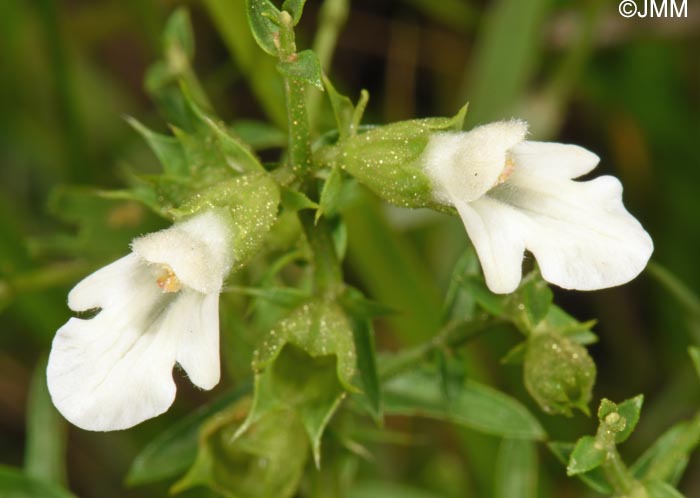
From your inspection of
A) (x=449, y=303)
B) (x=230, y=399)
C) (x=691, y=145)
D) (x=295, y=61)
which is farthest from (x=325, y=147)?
(x=691, y=145)

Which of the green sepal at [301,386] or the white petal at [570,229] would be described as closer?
the white petal at [570,229]

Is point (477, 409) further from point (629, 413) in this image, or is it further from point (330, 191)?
point (330, 191)

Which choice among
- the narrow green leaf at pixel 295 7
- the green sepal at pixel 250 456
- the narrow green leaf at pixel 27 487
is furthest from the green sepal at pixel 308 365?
the narrow green leaf at pixel 27 487

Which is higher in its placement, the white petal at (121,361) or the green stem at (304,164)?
the green stem at (304,164)

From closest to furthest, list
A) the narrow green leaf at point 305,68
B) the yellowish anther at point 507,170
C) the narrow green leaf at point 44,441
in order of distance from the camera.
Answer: the narrow green leaf at point 305,68, the yellowish anther at point 507,170, the narrow green leaf at point 44,441

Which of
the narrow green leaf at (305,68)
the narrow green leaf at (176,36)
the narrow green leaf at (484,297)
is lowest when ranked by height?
the narrow green leaf at (484,297)

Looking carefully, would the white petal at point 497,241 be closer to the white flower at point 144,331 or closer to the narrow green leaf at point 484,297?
the narrow green leaf at point 484,297

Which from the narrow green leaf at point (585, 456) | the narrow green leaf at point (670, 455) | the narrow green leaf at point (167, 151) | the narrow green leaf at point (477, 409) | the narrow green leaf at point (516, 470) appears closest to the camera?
the narrow green leaf at point (585, 456)

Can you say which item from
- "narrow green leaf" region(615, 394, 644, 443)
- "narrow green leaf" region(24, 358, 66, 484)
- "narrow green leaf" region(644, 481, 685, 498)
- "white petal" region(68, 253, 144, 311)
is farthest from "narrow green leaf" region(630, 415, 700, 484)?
"narrow green leaf" region(24, 358, 66, 484)

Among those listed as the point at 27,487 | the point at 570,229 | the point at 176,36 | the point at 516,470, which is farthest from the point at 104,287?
the point at 516,470
